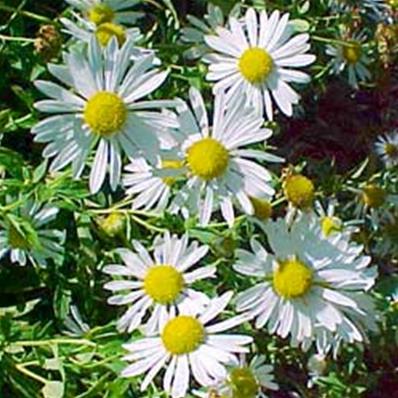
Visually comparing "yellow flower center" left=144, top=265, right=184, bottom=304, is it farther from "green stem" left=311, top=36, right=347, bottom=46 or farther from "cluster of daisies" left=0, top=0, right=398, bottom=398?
"green stem" left=311, top=36, right=347, bottom=46

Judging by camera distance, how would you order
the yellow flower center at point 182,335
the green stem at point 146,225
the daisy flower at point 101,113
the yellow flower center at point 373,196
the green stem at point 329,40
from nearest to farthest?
the daisy flower at point 101,113 → the yellow flower center at point 182,335 → the green stem at point 146,225 → the green stem at point 329,40 → the yellow flower center at point 373,196

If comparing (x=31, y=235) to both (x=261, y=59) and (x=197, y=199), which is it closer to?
(x=197, y=199)

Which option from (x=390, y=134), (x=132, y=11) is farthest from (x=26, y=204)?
(x=390, y=134)

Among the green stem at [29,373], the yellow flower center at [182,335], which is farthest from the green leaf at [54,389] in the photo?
the yellow flower center at [182,335]

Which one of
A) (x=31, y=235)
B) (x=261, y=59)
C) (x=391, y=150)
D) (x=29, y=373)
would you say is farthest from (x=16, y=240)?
(x=391, y=150)

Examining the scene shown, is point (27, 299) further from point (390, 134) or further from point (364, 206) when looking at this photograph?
point (390, 134)

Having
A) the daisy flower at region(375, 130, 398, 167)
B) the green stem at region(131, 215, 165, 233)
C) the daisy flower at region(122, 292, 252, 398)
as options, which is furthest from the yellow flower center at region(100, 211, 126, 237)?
the daisy flower at region(375, 130, 398, 167)

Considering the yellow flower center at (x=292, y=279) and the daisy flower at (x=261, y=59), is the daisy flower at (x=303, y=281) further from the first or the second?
the daisy flower at (x=261, y=59)
